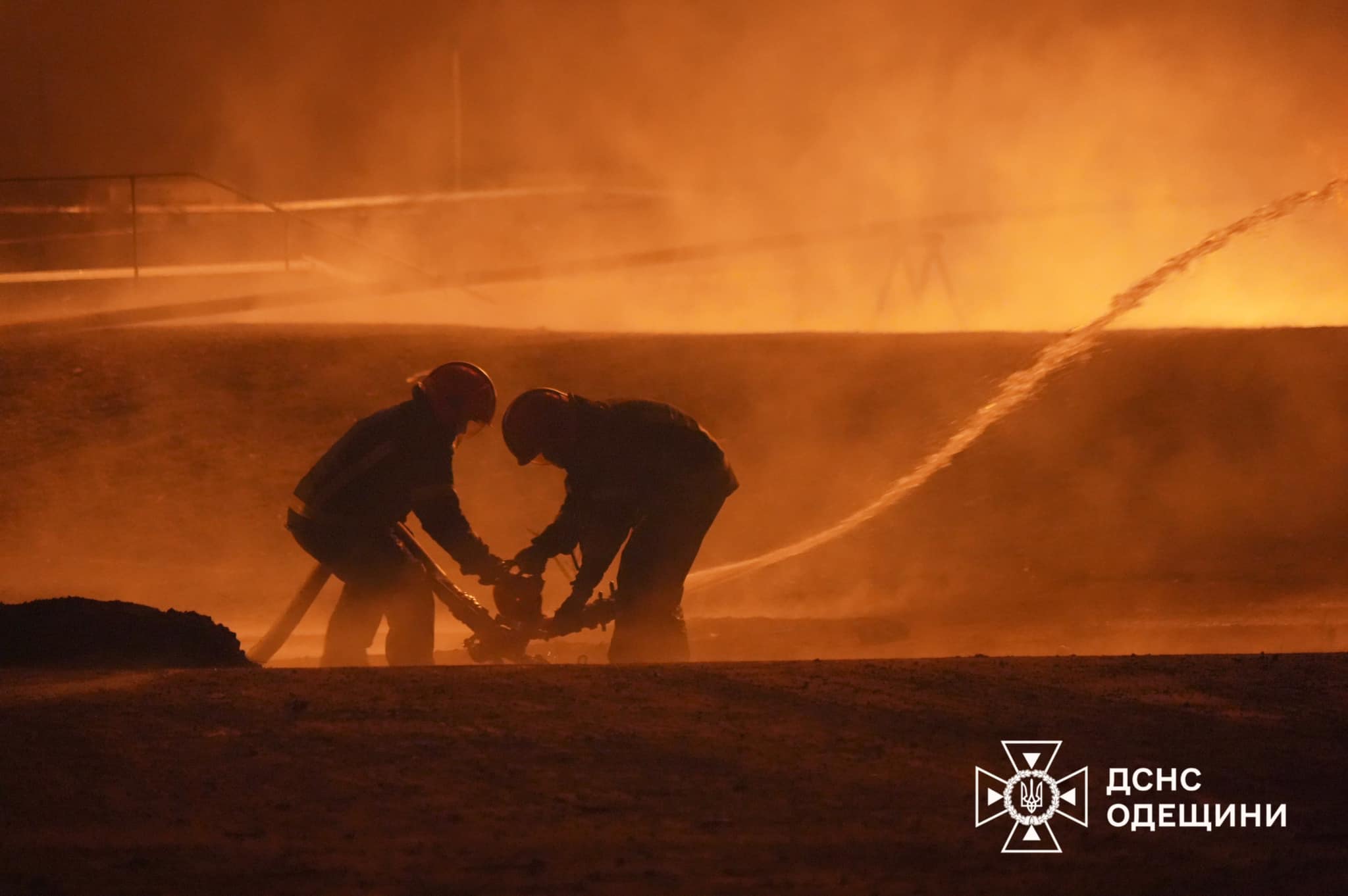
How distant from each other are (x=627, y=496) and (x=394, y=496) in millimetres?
1130

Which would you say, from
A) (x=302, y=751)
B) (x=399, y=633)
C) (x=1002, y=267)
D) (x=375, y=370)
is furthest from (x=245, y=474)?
(x=1002, y=267)

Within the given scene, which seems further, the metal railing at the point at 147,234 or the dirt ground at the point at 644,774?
the metal railing at the point at 147,234

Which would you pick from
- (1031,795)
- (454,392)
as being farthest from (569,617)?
(1031,795)

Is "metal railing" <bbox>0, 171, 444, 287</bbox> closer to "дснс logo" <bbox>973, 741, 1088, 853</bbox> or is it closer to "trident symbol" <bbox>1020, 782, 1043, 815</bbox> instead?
"дснс logo" <bbox>973, 741, 1088, 853</bbox>

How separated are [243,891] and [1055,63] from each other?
2794 centimetres

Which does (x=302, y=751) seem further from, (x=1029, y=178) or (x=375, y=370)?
(x=1029, y=178)

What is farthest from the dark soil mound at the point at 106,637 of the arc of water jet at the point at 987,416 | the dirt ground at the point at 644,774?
the arc of water jet at the point at 987,416

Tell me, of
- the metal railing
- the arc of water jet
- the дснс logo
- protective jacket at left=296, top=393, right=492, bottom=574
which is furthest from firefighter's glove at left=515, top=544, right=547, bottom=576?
the metal railing

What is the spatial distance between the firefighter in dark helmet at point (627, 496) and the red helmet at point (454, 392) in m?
0.23

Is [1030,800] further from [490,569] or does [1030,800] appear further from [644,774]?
[490,569]

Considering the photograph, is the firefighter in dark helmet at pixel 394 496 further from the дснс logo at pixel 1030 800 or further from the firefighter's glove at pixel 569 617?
the дснс logo at pixel 1030 800

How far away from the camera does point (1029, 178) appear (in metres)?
29.2

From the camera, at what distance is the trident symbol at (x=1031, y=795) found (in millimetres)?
4816

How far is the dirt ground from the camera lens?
4.29 meters
